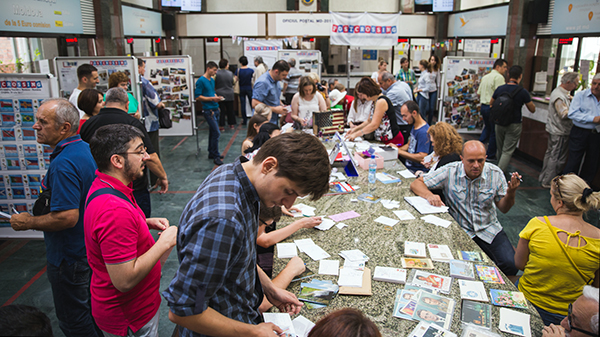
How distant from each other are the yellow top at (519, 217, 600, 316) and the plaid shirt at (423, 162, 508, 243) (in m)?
0.80

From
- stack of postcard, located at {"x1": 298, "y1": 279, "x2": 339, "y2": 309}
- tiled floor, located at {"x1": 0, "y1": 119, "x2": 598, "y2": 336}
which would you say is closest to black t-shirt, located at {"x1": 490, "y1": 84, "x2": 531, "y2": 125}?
tiled floor, located at {"x1": 0, "y1": 119, "x2": 598, "y2": 336}

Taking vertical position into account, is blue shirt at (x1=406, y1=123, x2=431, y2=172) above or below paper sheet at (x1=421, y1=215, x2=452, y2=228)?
above

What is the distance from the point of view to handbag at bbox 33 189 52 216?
2.29 metres

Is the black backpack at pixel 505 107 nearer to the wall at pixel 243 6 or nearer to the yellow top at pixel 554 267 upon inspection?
the yellow top at pixel 554 267

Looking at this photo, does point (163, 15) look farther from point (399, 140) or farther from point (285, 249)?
point (285, 249)

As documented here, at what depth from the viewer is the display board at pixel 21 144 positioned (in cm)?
405

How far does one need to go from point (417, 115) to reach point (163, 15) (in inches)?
376

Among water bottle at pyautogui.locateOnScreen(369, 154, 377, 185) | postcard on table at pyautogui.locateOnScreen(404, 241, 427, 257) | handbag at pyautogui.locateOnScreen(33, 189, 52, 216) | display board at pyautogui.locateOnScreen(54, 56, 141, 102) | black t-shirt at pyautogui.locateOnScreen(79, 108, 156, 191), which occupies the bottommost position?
postcard on table at pyautogui.locateOnScreen(404, 241, 427, 257)

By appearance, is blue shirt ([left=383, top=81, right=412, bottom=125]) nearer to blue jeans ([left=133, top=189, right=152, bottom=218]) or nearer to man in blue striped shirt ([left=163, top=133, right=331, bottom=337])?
blue jeans ([left=133, top=189, right=152, bottom=218])

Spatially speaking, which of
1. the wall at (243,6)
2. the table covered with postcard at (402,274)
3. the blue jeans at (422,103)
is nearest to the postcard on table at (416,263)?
the table covered with postcard at (402,274)

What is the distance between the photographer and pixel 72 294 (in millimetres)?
2391

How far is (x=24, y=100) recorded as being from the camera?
4.07 metres

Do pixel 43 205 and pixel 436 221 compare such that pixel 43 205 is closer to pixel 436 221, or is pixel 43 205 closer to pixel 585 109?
pixel 436 221

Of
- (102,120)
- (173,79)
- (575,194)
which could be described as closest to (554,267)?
(575,194)
